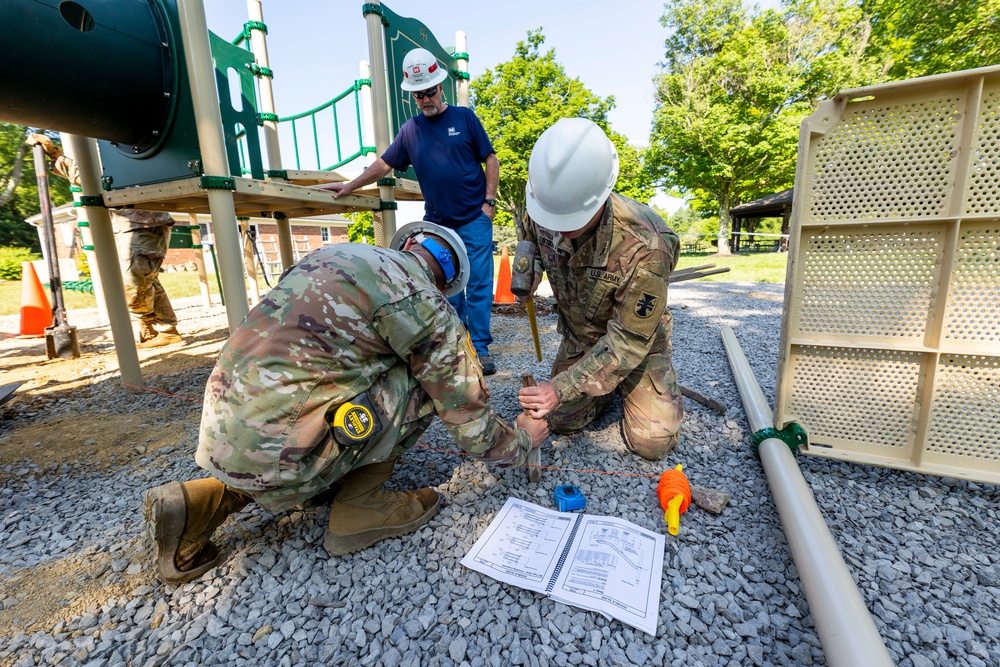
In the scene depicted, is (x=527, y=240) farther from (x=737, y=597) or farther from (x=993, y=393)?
(x=993, y=393)

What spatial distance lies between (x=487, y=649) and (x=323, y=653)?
501mm

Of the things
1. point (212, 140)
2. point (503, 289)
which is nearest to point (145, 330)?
point (212, 140)

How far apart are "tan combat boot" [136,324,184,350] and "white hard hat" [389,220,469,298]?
4970 millimetres

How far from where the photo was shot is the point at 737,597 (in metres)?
1.60

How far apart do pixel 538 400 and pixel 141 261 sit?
5.13 meters

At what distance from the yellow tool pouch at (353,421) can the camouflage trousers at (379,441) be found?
0.03 meters

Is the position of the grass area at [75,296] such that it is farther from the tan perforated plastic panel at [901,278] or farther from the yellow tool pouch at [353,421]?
the tan perforated plastic panel at [901,278]

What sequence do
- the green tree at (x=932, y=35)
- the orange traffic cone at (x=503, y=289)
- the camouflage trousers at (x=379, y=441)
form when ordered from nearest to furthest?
1. the camouflage trousers at (x=379, y=441)
2. the orange traffic cone at (x=503, y=289)
3. the green tree at (x=932, y=35)

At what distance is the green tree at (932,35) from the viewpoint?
43.9 ft

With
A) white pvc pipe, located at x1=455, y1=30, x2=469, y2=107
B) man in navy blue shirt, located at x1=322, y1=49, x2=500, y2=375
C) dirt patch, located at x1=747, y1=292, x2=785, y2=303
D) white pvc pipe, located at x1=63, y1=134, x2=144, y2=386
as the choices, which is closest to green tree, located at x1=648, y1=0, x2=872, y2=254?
dirt patch, located at x1=747, y1=292, x2=785, y2=303

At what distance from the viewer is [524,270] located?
284 cm

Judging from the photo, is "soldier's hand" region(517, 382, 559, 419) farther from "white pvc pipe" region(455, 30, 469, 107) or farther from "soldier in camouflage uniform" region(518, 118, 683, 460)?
"white pvc pipe" region(455, 30, 469, 107)

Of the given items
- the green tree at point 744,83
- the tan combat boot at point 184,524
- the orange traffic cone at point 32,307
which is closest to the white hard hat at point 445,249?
the tan combat boot at point 184,524

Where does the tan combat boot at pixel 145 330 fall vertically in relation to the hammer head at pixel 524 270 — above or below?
below
